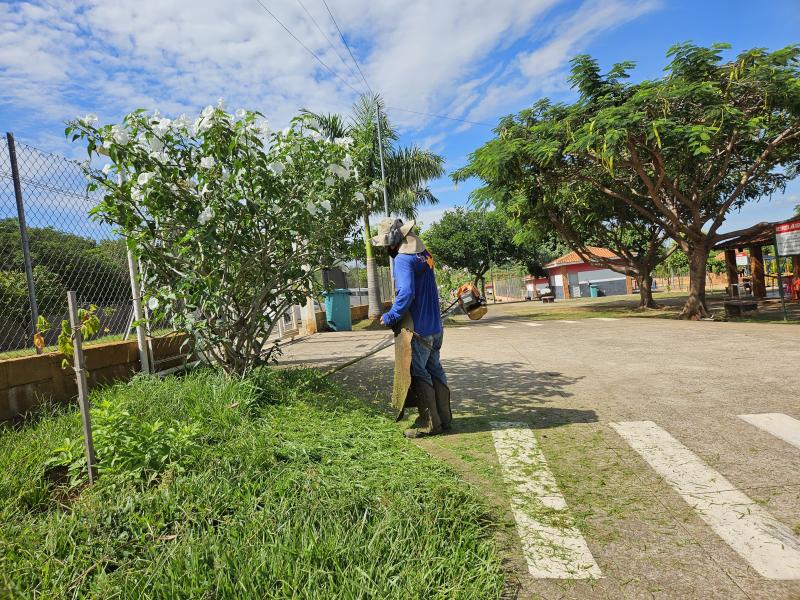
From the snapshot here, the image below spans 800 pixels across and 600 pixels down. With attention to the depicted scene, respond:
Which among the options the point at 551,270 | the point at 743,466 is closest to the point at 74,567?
the point at 743,466

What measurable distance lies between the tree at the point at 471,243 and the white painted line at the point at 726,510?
39471mm

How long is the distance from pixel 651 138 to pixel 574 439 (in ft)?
32.7

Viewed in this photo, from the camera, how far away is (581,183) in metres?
17.2

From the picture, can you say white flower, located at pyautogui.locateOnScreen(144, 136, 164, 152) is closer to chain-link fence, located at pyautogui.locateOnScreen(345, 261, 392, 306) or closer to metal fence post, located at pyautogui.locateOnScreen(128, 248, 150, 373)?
metal fence post, located at pyautogui.locateOnScreen(128, 248, 150, 373)

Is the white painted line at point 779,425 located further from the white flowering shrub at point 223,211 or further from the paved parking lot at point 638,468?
the white flowering shrub at point 223,211

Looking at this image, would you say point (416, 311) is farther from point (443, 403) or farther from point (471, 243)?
point (471, 243)

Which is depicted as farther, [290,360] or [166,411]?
[290,360]

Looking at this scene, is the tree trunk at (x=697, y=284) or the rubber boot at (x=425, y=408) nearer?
the rubber boot at (x=425, y=408)

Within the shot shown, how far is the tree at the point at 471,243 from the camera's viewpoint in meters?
43.6

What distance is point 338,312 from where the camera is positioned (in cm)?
1514

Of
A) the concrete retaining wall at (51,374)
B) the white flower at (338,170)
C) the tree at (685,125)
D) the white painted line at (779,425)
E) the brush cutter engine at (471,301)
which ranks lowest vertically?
the white painted line at (779,425)

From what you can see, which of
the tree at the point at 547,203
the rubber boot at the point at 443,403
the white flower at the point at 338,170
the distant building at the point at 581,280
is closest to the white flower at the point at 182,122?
the white flower at the point at 338,170

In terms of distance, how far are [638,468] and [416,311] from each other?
198 centimetres

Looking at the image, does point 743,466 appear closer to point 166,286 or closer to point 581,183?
point 166,286
